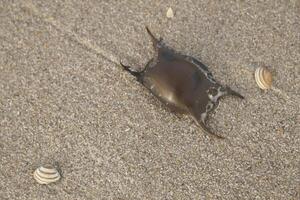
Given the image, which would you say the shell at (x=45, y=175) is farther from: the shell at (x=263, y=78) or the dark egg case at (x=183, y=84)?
the shell at (x=263, y=78)

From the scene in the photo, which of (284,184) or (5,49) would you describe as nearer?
(284,184)

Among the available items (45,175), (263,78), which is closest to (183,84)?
(263,78)

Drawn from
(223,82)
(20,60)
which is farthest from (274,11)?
(20,60)

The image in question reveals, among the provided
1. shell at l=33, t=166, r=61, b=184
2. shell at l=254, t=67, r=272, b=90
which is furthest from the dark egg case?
shell at l=33, t=166, r=61, b=184

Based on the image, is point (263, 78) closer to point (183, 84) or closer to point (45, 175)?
point (183, 84)

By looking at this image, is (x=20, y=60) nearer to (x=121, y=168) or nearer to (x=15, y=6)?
(x=15, y=6)

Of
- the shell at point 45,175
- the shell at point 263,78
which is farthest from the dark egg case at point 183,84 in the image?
the shell at point 45,175
